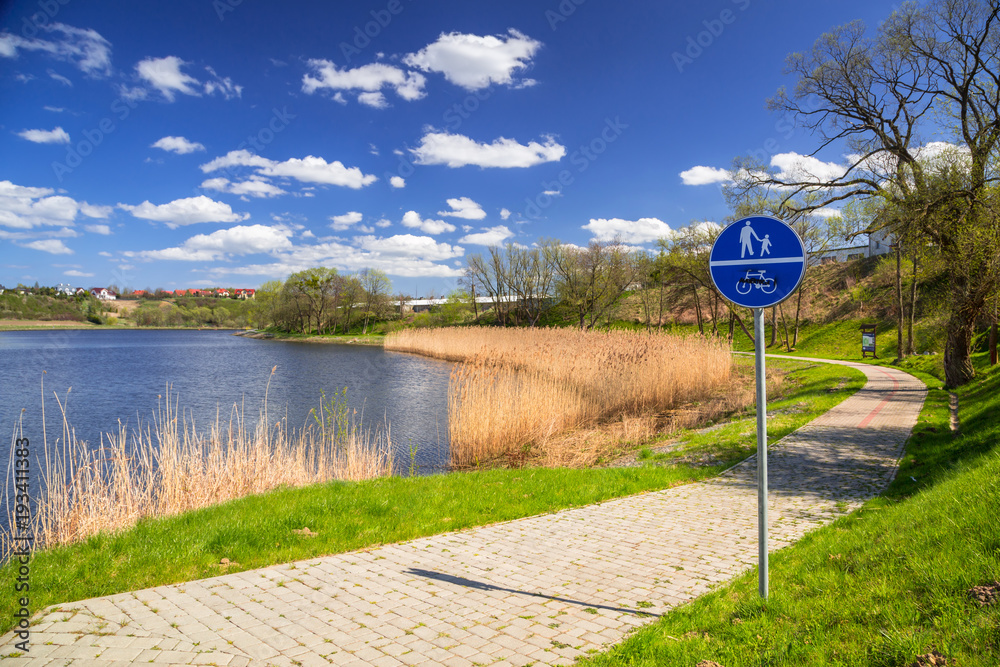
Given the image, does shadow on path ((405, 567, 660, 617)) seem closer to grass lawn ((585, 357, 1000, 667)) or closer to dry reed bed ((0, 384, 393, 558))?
grass lawn ((585, 357, 1000, 667))

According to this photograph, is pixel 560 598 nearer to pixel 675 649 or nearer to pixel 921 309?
pixel 675 649

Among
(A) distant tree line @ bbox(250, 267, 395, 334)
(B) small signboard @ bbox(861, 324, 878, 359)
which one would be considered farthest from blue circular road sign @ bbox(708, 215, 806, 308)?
(A) distant tree line @ bbox(250, 267, 395, 334)

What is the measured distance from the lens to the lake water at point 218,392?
1573 centimetres

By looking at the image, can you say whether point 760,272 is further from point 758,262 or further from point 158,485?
point 158,485

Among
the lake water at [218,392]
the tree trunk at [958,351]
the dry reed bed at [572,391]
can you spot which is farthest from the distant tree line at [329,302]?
the tree trunk at [958,351]

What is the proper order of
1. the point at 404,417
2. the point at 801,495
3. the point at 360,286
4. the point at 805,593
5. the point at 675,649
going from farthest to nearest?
1. the point at 360,286
2. the point at 404,417
3. the point at 801,495
4. the point at 805,593
5. the point at 675,649

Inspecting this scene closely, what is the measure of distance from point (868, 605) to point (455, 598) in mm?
3001

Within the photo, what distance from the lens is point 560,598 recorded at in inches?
179

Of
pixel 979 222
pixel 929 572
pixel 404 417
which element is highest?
pixel 979 222

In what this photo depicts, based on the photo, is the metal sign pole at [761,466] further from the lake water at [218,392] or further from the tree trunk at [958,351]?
the tree trunk at [958,351]

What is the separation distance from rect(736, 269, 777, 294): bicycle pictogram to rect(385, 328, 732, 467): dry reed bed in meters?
8.89

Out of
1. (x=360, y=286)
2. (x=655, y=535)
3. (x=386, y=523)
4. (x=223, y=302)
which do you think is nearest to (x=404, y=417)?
(x=386, y=523)

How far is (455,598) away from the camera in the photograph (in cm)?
457

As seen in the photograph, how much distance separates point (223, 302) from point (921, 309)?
14755 cm
